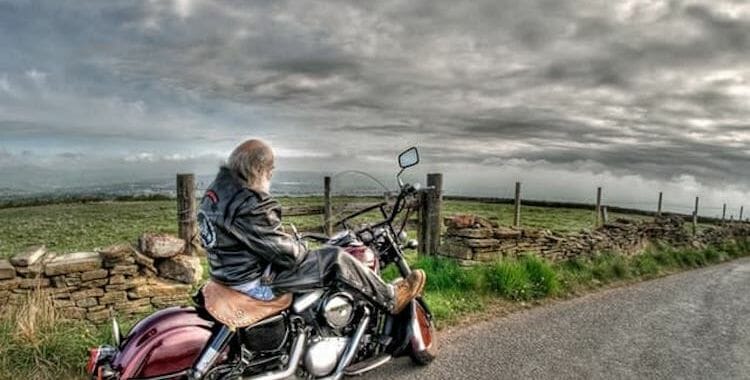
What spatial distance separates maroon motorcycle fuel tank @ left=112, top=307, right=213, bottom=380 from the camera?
123 inches

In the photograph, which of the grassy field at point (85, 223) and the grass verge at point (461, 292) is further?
the grassy field at point (85, 223)

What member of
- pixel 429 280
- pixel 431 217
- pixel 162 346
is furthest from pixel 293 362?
pixel 431 217

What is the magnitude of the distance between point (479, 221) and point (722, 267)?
6.92 m

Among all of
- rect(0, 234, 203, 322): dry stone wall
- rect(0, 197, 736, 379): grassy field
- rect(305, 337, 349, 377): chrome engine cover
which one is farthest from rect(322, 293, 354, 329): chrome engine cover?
rect(0, 234, 203, 322): dry stone wall

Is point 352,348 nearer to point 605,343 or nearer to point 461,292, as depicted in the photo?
point 605,343

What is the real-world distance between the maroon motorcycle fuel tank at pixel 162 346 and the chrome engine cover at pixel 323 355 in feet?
2.33

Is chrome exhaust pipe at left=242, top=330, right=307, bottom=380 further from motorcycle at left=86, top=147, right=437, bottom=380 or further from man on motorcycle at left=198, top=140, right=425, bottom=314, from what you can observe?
man on motorcycle at left=198, top=140, right=425, bottom=314

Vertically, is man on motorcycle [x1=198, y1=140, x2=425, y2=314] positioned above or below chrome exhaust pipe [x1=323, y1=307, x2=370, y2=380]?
above

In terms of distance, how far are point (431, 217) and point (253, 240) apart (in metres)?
5.54

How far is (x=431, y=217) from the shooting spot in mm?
8461

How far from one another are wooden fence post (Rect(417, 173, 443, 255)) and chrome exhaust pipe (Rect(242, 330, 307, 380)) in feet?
16.8

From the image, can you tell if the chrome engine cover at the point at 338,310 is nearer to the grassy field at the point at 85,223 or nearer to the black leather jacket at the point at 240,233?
the black leather jacket at the point at 240,233

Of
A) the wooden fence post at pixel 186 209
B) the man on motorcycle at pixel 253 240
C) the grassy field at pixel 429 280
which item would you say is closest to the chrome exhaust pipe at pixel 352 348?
the man on motorcycle at pixel 253 240

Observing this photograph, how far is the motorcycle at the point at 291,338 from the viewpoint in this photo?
3192 millimetres
